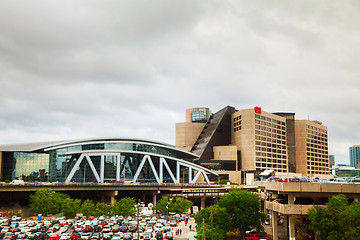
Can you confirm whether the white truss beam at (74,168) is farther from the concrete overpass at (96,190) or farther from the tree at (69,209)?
the tree at (69,209)

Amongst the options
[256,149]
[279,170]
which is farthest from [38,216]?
[279,170]

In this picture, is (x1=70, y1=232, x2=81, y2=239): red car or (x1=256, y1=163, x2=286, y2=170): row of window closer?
(x1=70, y1=232, x2=81, y2=239): red car

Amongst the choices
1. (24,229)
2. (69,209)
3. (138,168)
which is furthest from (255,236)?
(138,168)

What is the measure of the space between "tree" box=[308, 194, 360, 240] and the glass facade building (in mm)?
96865

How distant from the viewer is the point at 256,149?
179500mm

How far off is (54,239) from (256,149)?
444 ft

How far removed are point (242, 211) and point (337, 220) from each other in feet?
67.6

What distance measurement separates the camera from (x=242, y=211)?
200 ft

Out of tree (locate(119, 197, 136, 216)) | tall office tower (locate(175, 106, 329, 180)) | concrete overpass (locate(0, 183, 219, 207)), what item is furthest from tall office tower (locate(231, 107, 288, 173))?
tree (locate(119, 197, 136, 216))

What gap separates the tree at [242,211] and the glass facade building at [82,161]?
76.6m

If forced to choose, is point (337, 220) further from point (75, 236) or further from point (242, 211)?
point (75, 236)

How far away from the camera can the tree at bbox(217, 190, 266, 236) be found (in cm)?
5991

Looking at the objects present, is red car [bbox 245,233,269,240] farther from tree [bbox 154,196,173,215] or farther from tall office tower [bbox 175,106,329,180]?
tall office tower [bbox 175,106,329,180]

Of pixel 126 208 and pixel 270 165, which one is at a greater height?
pixel 270 165
